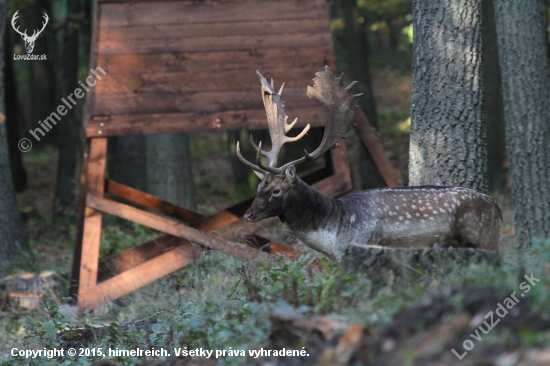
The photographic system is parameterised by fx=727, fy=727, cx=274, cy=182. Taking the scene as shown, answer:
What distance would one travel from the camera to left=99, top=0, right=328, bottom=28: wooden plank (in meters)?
10.3

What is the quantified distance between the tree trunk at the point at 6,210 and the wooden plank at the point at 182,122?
310cm

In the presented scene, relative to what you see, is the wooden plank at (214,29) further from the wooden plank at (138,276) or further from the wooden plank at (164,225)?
the wooden plank at (138,276)

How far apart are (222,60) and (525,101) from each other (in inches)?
163

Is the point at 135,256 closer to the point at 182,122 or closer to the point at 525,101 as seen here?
the point at 182,122

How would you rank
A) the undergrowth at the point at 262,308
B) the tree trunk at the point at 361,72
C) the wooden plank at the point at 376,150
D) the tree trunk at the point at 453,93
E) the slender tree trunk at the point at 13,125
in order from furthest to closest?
the slender tree trunk at the point at 13,125
the tree trunk at the point at 361,72
the wooden plank at the point at 376,150
the tree trunk at the point at 453,93
the undergrowth at the point at 262,308

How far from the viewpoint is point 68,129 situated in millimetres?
18594

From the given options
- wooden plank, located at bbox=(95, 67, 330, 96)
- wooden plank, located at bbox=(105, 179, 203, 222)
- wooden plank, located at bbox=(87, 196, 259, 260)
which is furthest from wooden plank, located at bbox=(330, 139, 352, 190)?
wooden plank, located at bbox=(105, 179, 203, 222)

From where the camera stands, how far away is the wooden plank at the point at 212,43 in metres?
10.1

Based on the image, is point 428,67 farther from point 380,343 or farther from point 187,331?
point 380,343

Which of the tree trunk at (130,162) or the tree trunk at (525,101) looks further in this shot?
the tree trunk at (130,162)

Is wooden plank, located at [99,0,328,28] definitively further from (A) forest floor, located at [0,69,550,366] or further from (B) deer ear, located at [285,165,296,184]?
(B) deer ear, located at [285,165,296,184]

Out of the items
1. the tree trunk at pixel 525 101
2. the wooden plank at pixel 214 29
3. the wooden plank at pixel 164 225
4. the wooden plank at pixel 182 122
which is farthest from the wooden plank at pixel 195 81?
the tree trunk at pixel 525 101

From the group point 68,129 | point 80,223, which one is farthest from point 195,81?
point 68,129

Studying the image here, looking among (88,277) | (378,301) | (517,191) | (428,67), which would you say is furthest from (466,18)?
(88,277)
